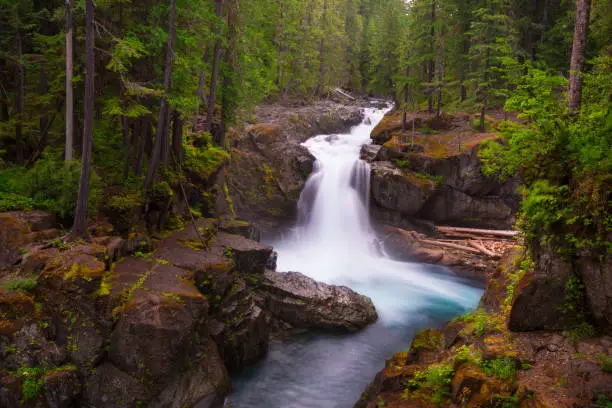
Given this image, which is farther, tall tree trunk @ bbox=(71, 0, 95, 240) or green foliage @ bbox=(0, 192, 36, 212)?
green foliage @ bbox=(0, 192, 36, 212)

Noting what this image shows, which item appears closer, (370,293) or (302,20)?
(370,293)

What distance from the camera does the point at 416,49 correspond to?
1139 inches

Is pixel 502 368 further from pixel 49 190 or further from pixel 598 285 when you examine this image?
pixel 49 190

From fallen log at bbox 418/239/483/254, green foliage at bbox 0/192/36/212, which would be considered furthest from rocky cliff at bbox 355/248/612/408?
fallen log at bbox 418/239/483/254

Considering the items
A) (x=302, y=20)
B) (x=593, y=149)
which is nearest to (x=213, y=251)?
(x=593, y=149)

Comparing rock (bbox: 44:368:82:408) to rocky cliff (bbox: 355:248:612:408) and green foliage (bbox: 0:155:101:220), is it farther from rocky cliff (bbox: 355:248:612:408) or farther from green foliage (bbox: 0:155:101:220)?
rocky cliff (bbox: 355:248:612:408)

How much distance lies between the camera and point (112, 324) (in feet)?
28.9

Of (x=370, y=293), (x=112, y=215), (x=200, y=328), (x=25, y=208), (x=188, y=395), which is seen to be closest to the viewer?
(x=188, y=395)

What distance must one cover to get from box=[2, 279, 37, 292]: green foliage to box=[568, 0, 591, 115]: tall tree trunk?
12935mm

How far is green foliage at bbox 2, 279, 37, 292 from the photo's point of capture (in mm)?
8508

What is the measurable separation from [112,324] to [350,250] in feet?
51.6

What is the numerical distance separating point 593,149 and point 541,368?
423cm

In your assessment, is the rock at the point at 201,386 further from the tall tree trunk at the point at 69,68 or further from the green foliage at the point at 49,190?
the tall tree trunk at the point at 69,68

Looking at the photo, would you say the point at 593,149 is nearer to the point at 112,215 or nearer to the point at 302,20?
the point at 112,215
